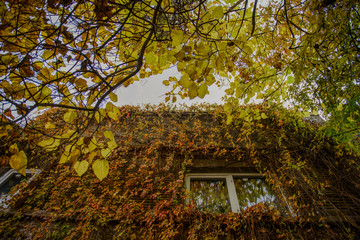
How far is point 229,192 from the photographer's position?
10.9ft

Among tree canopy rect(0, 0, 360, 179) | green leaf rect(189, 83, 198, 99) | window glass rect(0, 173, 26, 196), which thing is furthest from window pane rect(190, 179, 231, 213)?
window glass rect(0, 173, 26, 196)

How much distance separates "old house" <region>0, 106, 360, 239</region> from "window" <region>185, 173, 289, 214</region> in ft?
0.06

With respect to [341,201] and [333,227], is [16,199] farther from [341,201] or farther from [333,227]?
[341,201]

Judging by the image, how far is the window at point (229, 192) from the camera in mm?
3104

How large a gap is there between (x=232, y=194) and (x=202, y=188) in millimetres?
608

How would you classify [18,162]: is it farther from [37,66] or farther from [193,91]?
[193,91]

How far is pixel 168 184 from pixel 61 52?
8.99 ft

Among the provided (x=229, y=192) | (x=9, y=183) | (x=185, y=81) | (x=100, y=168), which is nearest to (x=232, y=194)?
(x=229, y=192)

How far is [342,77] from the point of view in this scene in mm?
1701

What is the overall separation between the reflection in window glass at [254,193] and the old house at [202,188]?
0.02 meters

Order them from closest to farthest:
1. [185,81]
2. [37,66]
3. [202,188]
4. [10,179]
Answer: [185,81]
[37,66]
[202,188]
[10,179]

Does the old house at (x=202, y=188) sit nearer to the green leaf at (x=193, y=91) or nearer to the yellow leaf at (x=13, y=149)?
the green leaf at (x=193, y=91)

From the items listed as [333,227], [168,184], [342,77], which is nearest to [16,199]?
[168,184]

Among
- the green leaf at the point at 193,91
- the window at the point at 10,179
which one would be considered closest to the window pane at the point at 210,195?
the green leaf at the point at 193,91
